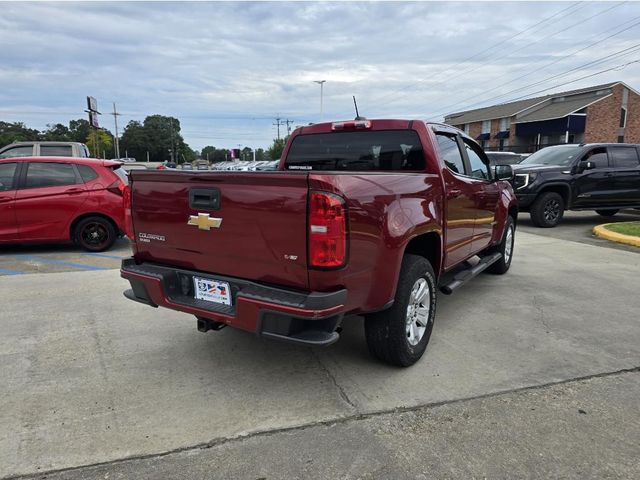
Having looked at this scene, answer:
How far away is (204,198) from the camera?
10.2 feet

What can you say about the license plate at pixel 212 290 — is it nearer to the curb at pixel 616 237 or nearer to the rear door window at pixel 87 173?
the rear door window at pixel 87 173

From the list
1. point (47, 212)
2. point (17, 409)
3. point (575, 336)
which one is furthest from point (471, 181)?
point (47, 212)

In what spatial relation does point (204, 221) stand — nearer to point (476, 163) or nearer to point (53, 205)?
point (476, 163)

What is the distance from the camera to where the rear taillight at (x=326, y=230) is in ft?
8.82

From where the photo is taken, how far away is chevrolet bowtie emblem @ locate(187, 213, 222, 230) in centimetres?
307

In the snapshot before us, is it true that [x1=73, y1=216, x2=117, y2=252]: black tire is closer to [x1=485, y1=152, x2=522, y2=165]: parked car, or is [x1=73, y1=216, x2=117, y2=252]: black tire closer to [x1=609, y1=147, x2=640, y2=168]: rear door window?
[x1=609, y1=147, x2=640, y2=168]: rear door window

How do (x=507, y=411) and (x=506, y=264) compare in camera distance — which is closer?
(x=507, y=411)

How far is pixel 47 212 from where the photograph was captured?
763cm

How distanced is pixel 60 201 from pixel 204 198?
571 cm

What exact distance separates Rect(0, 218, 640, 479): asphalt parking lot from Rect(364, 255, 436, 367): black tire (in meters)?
0.16

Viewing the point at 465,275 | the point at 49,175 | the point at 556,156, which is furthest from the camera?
the point at 556,156

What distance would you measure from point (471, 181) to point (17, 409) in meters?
4.18

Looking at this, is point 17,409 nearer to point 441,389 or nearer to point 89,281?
point 441,389

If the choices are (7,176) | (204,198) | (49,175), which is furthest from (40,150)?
(204,198)
